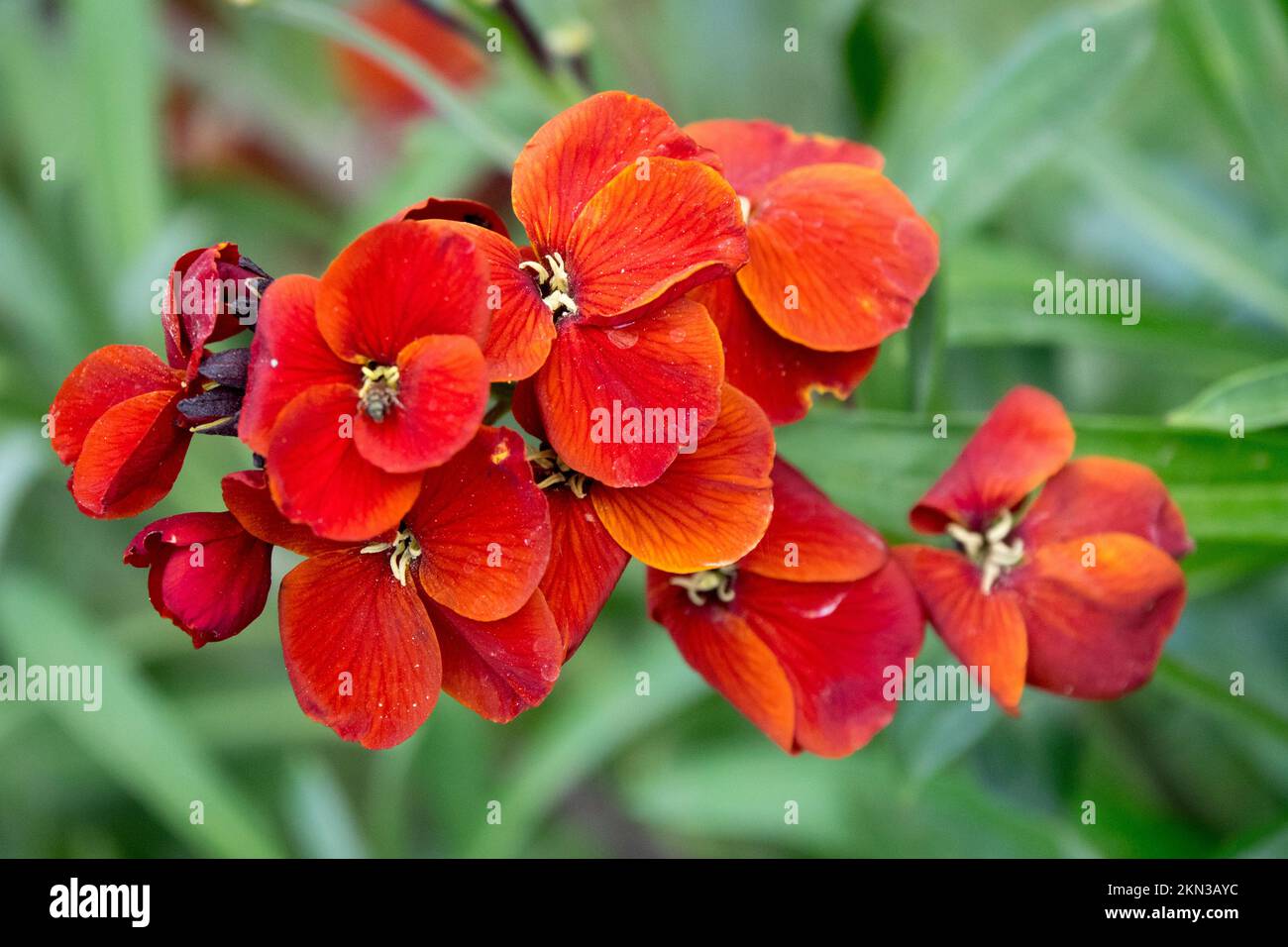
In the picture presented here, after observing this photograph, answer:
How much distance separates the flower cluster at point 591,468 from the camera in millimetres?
574

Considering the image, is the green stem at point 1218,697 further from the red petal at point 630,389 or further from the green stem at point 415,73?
the green stem at point 415,73

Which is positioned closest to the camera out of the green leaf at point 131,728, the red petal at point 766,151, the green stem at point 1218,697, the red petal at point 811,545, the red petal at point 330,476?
the red petal at point 330,476

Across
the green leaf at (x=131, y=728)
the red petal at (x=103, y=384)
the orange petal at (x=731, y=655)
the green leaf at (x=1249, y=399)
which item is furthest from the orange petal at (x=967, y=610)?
the green leaf at (x=131, y=728)

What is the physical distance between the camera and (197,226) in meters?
1.52

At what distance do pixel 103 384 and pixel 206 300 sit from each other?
11 cm

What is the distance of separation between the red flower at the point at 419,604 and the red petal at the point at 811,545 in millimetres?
151

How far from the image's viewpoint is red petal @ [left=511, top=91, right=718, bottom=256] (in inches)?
25.2

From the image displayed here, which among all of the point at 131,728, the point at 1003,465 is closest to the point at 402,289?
the point at 1003,465

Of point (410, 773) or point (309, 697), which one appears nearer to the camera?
point (309, 697)
